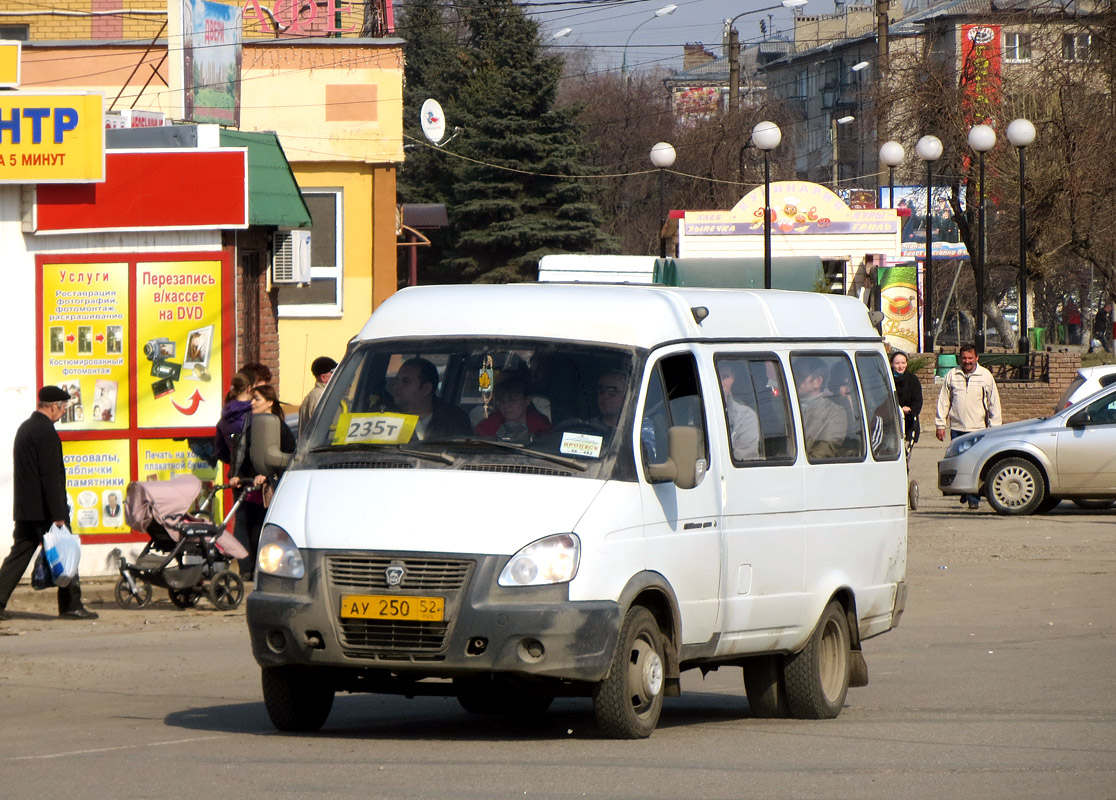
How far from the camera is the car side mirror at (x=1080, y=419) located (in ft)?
65.5

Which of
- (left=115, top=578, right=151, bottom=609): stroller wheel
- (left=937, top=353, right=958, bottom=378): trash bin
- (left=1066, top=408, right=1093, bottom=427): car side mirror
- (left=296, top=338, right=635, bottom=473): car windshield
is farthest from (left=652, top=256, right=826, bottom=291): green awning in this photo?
(left=296, top=338, right=635, bottom=473): car windshield

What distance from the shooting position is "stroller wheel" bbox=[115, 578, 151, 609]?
1351 cm

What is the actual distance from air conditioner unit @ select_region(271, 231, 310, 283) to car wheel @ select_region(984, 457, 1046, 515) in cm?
843

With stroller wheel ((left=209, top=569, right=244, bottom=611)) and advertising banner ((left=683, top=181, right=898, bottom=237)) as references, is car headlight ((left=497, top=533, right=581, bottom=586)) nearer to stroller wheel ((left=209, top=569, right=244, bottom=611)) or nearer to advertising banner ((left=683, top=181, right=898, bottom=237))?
stroller wheel ((left=209, top=569, right=244, bottom=611))

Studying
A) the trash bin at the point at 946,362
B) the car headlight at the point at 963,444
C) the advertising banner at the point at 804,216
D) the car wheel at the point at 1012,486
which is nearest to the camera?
the car wheel at the point at 1012,486

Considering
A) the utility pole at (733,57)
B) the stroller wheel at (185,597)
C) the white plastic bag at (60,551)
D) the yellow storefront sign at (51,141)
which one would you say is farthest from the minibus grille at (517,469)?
the utility pole at (733,57)

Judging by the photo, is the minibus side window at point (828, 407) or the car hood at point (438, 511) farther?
the minibus side window at point (828, 407)

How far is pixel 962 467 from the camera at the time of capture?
20391 mm

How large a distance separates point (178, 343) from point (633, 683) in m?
8.09

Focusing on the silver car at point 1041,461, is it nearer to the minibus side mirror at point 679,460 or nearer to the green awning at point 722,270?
the minibus side mirror at point 679,460

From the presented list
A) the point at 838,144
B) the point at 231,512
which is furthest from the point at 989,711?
the point at 838,144

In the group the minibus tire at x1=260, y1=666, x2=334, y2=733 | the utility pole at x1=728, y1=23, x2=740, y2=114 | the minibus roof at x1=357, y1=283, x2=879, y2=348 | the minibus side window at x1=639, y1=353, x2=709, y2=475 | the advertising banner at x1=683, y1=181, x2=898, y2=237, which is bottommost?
the minibus tire at x1=260, y1=666, x2=334, y2=733

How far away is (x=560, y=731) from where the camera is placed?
328 inches

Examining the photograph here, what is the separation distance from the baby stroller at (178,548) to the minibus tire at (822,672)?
546 centimetres
